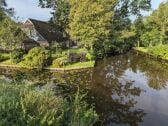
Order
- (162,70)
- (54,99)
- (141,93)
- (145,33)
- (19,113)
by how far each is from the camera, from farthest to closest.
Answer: (145,33)
(162,70)
(141,93)
(54,99)
(19,113)

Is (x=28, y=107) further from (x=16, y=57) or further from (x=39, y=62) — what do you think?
(x=16, y=57)

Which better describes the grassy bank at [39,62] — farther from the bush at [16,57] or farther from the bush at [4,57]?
the bush at [4,57]

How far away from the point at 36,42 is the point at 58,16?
22.9ft

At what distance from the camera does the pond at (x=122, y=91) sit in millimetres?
21625

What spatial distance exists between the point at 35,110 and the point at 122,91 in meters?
17.1

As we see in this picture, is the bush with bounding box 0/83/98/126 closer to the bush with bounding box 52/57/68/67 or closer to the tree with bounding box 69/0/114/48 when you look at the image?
the bush with bounding box 52/57/68/67

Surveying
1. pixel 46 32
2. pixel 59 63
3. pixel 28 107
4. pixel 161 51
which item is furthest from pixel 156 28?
pixel 28 107

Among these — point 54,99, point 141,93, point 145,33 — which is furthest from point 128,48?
point 54,99

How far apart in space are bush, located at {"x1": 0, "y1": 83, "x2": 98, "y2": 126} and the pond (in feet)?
11.1

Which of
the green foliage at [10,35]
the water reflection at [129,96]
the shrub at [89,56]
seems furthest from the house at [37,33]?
the water reflection at [129,96]

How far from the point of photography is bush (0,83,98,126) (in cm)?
1331

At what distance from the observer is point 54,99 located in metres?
15.6

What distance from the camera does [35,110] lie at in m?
14.4

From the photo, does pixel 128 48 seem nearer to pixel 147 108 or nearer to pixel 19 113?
pixel 147 108
